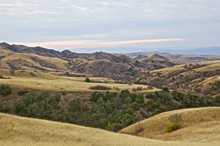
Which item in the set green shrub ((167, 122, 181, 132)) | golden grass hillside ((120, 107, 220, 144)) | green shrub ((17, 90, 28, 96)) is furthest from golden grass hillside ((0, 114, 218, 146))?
green shrub ((17, 90, 28, 96))

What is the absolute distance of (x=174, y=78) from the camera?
18212 cm

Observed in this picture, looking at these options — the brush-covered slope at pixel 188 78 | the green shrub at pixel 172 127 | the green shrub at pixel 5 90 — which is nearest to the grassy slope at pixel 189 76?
the brush-covered slope at pixel 188 78

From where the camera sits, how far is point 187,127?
40844 millimetres

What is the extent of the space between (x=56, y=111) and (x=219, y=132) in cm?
4098

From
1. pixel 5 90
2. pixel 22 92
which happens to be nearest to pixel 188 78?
pixel 22 92

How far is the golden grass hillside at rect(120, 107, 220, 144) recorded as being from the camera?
35.7m

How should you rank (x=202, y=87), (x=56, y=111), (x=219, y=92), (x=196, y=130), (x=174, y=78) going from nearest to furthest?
(x=196, y=130), (x=56, y=111), (x=219, y=92), (x=202, y=87), (x=174, y=78)

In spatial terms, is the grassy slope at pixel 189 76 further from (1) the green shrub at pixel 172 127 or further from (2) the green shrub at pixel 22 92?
(1) the green shrub at pixel 172 127

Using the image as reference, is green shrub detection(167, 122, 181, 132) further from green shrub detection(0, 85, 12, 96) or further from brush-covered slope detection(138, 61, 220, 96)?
brush-covered slope detection(138, 61, 220, 96)

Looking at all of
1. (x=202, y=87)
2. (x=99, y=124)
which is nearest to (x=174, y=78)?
(x=202, y=87)

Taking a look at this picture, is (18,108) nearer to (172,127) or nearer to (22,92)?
(22,92)

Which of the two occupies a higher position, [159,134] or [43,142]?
[43,142]

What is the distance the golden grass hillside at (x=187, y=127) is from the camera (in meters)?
35.7

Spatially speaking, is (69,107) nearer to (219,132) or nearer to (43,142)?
(219,132)
